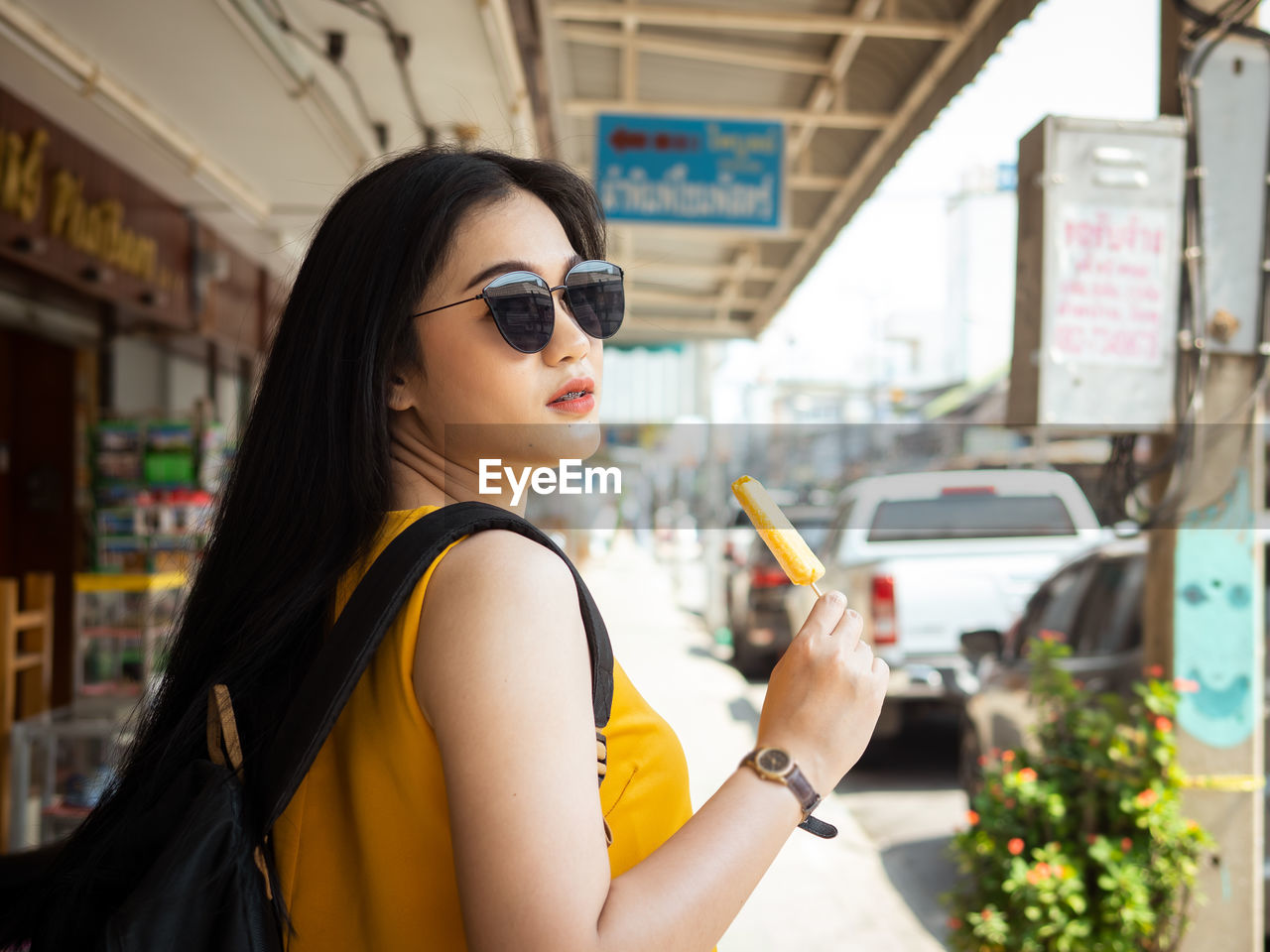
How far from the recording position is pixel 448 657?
3.02 ft

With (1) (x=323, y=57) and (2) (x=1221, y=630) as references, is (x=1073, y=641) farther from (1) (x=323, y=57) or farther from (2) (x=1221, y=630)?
(1) (x=323, y=57)

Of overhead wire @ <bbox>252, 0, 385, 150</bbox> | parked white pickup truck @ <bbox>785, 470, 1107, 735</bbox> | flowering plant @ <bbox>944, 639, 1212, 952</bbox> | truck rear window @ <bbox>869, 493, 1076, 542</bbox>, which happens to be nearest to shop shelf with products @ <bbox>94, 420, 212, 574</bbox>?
overhead wire @ <bbox>252, 0, 385, 150</bbox>

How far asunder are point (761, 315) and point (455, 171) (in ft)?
35.0

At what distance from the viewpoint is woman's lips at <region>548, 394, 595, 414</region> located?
1218mm

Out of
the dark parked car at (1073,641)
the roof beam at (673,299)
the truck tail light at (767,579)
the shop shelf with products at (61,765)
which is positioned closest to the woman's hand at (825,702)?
the shop shelf with products at (61,765)

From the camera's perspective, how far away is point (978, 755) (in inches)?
209

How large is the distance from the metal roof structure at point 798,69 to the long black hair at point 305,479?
7.92 feet

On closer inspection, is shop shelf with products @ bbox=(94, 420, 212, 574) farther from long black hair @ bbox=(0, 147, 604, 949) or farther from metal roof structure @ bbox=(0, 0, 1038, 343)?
long black hair @ bbox=(0, 147, 604, 949)

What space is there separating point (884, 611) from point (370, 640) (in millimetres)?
5946

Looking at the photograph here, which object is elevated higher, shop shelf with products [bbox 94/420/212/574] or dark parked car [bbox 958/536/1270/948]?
Result: shop shelf with products [bbox 94/420/212/574]

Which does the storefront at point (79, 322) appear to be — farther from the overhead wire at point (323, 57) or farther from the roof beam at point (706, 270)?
the roof beam at point (706, 270)

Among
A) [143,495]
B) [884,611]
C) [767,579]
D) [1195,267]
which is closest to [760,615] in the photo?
[767,579]

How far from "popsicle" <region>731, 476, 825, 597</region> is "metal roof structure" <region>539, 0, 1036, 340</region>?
8.08 feet

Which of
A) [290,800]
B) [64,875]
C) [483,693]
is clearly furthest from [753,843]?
[64,875]
